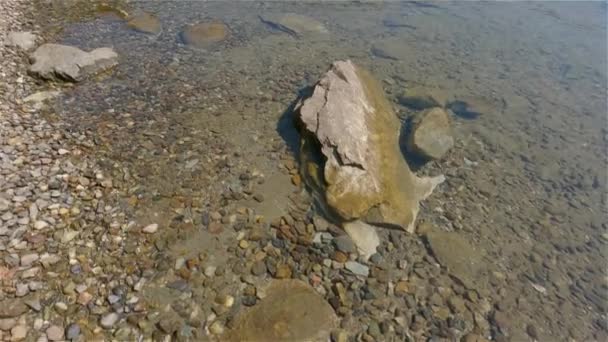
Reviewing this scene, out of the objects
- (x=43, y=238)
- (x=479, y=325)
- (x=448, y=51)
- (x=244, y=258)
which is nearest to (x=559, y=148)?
(x=448, y=51)

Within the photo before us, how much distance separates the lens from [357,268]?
461cm

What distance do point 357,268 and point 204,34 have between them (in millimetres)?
6766

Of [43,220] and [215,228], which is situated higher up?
[43,220]

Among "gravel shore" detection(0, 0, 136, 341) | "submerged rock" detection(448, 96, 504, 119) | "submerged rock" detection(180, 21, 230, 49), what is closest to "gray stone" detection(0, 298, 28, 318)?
"gravel shore" detection(0, 0, 136, 341)

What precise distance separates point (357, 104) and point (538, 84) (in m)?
5.95

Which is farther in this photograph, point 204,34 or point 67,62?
point 204,34

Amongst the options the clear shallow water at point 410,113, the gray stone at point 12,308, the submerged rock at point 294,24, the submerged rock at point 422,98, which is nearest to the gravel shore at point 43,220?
the gray stone at point 12,308

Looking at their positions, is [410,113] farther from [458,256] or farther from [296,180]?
[458,256]

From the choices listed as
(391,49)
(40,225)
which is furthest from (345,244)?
(391,49)

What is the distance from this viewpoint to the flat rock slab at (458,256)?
482 cm

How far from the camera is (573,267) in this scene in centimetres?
534

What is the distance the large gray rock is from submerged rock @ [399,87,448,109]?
5676 millimetres

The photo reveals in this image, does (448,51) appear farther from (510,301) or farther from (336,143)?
(510,301)

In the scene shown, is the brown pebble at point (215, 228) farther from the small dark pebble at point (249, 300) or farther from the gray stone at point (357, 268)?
the gray stone at point (357, 268)
